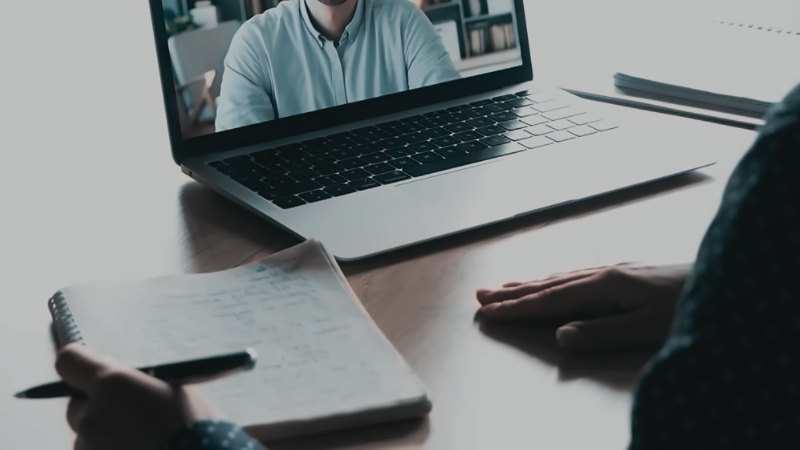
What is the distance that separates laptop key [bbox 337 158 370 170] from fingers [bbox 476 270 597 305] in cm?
29

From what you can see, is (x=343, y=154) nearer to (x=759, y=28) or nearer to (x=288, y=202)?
(x=288, y=202)

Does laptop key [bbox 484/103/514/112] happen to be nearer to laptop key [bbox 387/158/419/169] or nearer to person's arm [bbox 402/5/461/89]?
person's arm [bbox 402/5/461/89]

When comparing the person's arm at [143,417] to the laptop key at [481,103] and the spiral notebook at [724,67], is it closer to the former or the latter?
the laptop key at [481,103]

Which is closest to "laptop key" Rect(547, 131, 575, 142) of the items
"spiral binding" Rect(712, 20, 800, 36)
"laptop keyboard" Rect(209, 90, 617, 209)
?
"laptop keyboard" Rect(209, 90, 617, 209)

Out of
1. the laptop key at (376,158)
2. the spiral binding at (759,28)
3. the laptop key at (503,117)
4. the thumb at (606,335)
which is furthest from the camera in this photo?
the spiral binding at (759,28)

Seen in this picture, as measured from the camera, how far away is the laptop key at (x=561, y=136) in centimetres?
109

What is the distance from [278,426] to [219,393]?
0.06m

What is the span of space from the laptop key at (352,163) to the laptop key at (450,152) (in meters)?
0.08

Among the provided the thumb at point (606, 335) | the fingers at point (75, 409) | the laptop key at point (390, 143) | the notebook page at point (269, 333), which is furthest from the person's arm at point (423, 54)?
the fingers at point (75, 409)

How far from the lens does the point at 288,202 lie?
94 centimetres

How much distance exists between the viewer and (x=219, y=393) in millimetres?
645

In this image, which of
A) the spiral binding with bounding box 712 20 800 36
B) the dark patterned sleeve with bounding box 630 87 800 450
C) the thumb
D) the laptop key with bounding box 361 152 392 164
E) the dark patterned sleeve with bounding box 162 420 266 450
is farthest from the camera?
the spiral binding with bounding box 712 20 800 36

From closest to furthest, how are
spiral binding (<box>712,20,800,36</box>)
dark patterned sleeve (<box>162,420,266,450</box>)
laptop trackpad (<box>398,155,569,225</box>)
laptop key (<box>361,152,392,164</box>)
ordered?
dark patterned sleeve (<box>162,420,266,450</box>)
laptop trackpad (<box>398,155,569,225</box>)
laptop key (<box>361,152,392,164</box>)
spiral binding (<box>712,20,800,36</box>)

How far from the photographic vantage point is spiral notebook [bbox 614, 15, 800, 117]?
1.21 m
